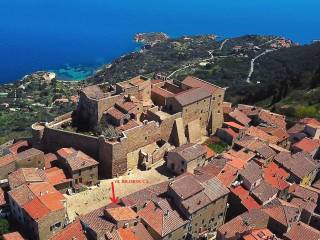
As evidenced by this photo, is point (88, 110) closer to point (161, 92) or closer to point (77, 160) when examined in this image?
point (77, 160)

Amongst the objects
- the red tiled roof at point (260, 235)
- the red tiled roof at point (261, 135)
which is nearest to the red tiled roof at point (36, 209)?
the red tiled roof at point (260, 235)

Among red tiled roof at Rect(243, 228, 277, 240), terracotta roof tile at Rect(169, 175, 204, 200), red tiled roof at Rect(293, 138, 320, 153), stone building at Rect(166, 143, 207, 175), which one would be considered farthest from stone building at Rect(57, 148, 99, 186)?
red tiled roof at Rect(293, 138, 320, 153)

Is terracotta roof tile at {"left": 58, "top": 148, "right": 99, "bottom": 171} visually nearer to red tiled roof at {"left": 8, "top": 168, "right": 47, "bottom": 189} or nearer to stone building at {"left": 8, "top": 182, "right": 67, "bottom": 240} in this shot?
red tiled roof at {"left": 8, "top": 168, "right": 47, "bottom": 189}

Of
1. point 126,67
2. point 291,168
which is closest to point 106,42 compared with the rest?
point 126,67

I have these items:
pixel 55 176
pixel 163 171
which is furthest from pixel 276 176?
pixel 55 176

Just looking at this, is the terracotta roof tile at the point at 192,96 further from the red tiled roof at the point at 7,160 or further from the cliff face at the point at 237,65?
the cliff face at the point at 237,65
